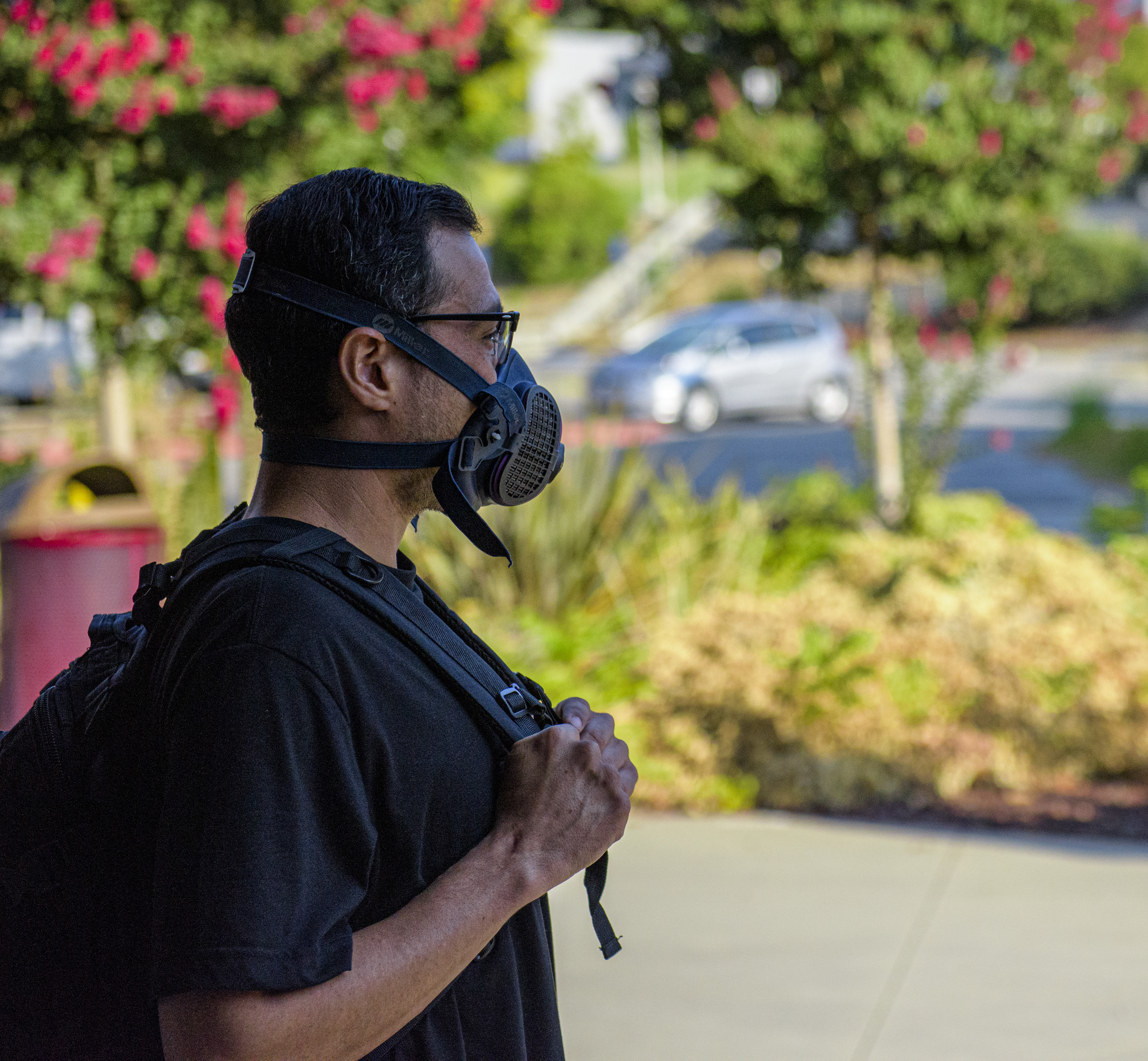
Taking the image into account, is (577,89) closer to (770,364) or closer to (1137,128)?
(770,364)

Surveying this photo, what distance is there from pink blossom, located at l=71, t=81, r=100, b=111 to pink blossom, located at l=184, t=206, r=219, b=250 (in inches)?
23.7

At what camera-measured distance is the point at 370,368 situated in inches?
50.9

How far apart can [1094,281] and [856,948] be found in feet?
114

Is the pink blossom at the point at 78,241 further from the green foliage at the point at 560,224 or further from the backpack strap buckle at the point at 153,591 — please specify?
the green foliage at the point at 560,224

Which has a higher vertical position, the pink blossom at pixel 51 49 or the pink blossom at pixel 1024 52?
the pink blossom at pixel 51 49

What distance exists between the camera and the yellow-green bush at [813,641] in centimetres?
491

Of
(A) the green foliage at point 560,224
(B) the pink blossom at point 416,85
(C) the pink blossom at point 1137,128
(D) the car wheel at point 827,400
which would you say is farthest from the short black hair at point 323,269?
(A) the green foliage at point 560,224

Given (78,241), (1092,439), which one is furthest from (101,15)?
Result: (1092,439)

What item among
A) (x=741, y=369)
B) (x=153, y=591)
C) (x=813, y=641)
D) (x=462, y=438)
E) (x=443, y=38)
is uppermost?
(x=443, y=38)

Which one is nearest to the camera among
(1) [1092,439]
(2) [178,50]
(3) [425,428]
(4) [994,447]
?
(3) [425,428]

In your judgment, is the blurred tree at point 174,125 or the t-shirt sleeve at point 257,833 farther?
the blurred tree at point 174,125

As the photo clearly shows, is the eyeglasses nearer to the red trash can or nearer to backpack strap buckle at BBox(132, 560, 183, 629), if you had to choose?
backpack strap buckle at BBox(132, 560, 183, 629)

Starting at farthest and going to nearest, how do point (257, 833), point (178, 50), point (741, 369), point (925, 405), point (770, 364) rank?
point (770, 364), point (741, 369), point (925, 405), point (178, 50), point (257, 833)

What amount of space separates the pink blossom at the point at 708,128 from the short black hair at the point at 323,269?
627cm
